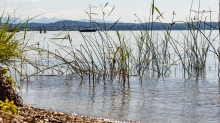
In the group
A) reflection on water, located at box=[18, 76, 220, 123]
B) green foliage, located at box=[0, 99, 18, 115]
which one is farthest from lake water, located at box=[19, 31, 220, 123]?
green foliage, located at box=[0, 99, 18, 115]

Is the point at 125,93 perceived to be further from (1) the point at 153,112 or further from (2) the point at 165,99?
(1) the point at 153,112

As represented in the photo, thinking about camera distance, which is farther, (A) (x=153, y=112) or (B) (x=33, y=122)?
(A) (x=153, y=112)

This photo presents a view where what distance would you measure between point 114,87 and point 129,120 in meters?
2.43

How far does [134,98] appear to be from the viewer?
5586 mm

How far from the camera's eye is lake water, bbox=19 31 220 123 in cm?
449

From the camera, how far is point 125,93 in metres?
6.00

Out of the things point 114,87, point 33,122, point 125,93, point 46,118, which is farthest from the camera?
point 114,87

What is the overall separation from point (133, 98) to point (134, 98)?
0.01 metres

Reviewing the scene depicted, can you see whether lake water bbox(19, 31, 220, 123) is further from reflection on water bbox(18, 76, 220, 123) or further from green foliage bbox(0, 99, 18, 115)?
green foliage bbox(0, 99, 18, 115)

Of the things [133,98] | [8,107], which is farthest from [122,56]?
[8,107]

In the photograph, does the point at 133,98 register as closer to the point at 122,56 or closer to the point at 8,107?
the point at 122,56

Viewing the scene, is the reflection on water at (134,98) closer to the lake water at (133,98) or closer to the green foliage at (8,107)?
the lake water at (133,98)

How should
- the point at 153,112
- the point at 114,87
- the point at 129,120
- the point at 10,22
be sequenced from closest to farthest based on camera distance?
the point at 129,120
the point at 153,112
the point at 10,22
the point at 114,87

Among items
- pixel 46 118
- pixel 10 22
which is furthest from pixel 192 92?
pixel 46 118
